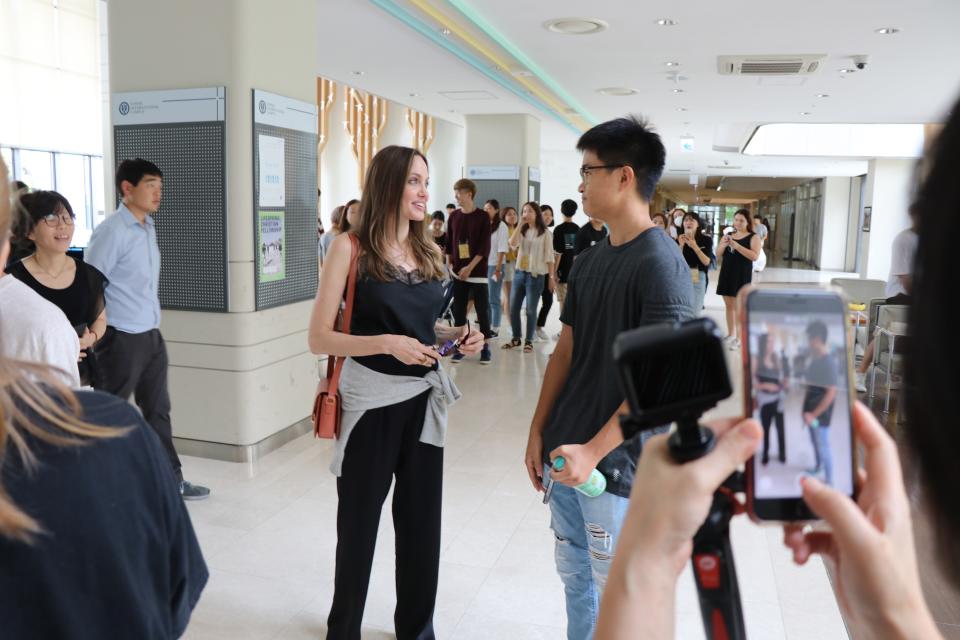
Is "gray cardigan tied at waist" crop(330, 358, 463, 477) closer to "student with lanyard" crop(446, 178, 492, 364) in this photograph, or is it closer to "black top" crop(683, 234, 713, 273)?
"student with lanyard" crop(446, 178, 492, 364)

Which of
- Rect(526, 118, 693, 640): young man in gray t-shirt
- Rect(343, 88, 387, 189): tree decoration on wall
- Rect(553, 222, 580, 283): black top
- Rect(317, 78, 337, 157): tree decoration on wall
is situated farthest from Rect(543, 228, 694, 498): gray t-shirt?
Rect(343, 88, 387, 189): tree decoration on wall

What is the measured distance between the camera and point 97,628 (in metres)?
0.74

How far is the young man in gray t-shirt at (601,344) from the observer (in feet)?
6.15

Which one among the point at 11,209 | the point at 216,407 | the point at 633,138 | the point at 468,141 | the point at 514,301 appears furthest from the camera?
the point at 468,141

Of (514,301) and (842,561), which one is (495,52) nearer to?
(514,301)

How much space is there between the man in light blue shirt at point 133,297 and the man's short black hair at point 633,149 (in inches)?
102

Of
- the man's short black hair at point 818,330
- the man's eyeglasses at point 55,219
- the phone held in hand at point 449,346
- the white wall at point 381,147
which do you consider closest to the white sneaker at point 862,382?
the phone held in hand at point 449,346

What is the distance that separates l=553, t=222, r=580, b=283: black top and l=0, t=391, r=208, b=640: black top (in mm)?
8210

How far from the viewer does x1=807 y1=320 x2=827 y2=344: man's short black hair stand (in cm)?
75

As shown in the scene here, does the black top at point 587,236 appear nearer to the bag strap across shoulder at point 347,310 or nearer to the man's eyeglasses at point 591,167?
the bag strap across shoulder at point 347,310

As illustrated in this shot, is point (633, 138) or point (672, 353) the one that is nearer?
point (672, 353)

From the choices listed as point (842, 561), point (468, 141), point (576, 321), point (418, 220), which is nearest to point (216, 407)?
point (418, 220)

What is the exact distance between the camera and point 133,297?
3715mm

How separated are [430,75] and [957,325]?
363 inches
